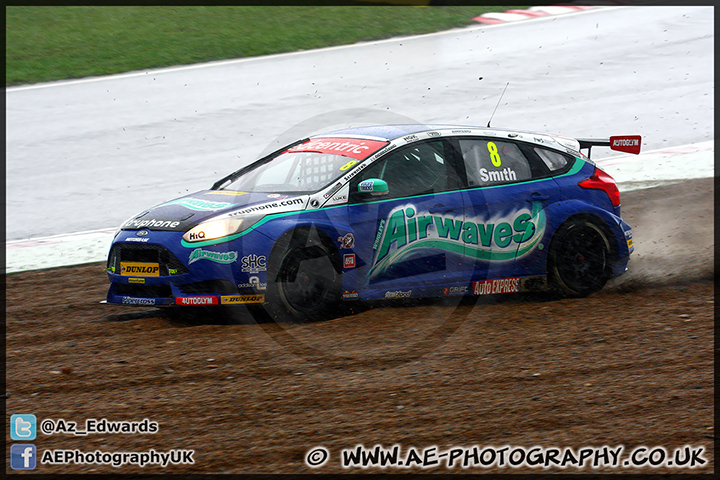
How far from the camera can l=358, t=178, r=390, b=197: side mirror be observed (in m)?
6.33

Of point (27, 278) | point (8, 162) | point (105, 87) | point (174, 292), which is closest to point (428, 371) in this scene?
point (174, 292)

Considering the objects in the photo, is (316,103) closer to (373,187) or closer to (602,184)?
(602,184)

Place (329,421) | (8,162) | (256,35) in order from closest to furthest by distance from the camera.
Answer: (329,421), (8,162), (256,35)

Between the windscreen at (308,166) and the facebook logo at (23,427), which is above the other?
the windscreen at (308,166)

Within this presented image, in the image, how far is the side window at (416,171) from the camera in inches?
263

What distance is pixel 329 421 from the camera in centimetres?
450

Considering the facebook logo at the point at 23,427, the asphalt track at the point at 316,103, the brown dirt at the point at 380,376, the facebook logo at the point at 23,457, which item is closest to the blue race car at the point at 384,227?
the brown dirt at the point at 380,376

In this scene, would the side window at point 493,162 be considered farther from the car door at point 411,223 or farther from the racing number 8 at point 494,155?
the car door at point 411,223

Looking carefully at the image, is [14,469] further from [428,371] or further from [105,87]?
[105,87]

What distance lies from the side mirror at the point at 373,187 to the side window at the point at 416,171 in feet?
0.60

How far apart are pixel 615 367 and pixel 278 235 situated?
8.35 feet

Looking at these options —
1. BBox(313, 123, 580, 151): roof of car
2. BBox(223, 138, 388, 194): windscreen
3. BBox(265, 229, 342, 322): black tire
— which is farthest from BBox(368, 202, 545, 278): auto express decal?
BBox(313, 123, 580, 151): roof of car

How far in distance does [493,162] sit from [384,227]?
127 cm

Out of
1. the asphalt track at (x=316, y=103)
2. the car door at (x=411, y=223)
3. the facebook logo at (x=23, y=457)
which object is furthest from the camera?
the asphalt track at (x=316, y=103)
